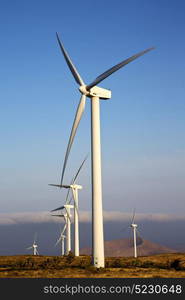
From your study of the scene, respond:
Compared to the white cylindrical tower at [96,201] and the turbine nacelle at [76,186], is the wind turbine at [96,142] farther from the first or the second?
the turbine nacelle at [76,186]

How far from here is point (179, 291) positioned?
1260 inches

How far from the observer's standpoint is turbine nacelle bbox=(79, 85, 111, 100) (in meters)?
54.9

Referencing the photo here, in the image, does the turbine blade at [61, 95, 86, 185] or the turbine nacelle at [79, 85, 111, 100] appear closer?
the turbine nacelle at [79, 85, 111, 100]

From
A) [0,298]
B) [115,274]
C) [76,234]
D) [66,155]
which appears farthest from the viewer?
[76,234]

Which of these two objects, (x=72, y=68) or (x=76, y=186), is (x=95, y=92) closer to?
(x=72, y=68)

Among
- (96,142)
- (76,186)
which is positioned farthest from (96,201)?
(76,186)

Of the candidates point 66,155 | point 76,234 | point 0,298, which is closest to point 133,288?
point 0,298

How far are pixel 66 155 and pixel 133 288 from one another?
25.0m

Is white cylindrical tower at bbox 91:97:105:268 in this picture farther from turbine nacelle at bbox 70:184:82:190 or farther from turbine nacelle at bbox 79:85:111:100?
turbine nacelle at bbox 70:184:82:190

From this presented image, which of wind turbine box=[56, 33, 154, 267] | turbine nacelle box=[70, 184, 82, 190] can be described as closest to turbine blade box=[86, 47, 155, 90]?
wind turbine box=[56, 33, 154, 267]

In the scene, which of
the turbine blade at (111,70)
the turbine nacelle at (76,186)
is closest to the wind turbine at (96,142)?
the turbine blade at (111,70)

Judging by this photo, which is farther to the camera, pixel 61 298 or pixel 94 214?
pixel 94 214

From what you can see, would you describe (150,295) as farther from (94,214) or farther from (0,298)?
(94,214)

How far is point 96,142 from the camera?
170 ft
